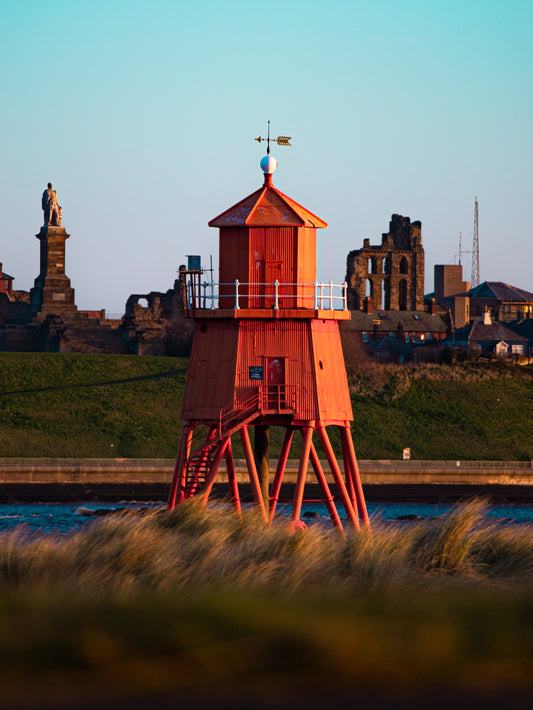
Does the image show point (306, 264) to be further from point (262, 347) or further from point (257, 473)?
point (257, 473)

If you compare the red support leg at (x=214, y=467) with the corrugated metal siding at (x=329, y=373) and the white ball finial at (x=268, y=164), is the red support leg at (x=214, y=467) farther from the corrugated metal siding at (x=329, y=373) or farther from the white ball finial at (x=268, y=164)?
the white ball finial at (x=268, y=164)

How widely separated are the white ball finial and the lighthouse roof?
28.3 inches

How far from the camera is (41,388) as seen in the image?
71938 mm

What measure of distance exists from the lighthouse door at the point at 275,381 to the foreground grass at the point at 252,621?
331 inches

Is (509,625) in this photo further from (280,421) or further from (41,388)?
(41,388)

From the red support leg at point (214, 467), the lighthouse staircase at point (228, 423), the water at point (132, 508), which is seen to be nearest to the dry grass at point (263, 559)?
the red support leg at point (214, 467)

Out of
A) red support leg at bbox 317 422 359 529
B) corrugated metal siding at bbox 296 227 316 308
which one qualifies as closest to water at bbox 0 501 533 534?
red support leg at bbox 317 422 359 529

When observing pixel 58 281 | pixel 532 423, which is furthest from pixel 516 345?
pixel 58 281

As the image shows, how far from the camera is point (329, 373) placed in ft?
89.7

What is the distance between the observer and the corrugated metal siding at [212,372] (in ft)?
87.4

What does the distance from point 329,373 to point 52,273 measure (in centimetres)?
6019

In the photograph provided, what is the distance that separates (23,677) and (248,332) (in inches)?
603

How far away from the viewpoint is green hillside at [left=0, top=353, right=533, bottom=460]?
64.5 m

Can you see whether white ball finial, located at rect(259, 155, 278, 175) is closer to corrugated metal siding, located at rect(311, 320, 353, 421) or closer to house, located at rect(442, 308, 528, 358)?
corrugated metal siding, located at rect(311, 320, 353, 421)
